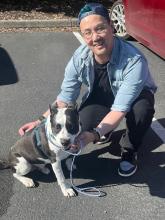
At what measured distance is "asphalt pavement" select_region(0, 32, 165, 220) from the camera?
3.71 metres

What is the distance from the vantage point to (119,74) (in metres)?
3.94

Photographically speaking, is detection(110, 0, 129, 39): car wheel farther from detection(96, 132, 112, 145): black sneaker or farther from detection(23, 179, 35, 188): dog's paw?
detection(23, 179, 35, 188): dog's paw

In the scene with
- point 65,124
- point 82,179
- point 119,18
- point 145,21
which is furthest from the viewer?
point 119,18

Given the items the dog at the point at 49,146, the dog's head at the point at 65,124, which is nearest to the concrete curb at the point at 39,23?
the dog at the point at 49,146

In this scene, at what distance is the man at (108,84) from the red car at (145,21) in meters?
2.08

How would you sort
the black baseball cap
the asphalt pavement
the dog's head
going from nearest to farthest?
the dog's head, the black baseball cap, the asphalt pavement

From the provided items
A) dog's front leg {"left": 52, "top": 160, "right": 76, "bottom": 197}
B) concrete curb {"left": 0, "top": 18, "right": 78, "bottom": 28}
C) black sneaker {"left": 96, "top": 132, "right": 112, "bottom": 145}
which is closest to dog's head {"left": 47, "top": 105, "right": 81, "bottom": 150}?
dog's front leg {"left": 52, "top": 160, "right": 76, "bottom": 197}

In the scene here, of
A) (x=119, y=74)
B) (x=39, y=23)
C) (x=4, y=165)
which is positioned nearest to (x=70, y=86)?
(x=119, y=74)

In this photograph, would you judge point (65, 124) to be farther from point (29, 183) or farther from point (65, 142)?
point (29, 183)

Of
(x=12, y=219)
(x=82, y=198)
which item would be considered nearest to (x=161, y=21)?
(x=82, y=198)

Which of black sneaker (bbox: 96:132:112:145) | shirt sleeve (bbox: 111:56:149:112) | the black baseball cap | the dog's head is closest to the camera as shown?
the dog's head

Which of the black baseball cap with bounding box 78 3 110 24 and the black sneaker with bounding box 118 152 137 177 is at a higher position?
the black baseball cap with bounding box 78 3 110 24

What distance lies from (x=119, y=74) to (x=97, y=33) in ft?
1.58

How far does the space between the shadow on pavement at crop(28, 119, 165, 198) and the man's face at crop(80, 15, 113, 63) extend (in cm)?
115
